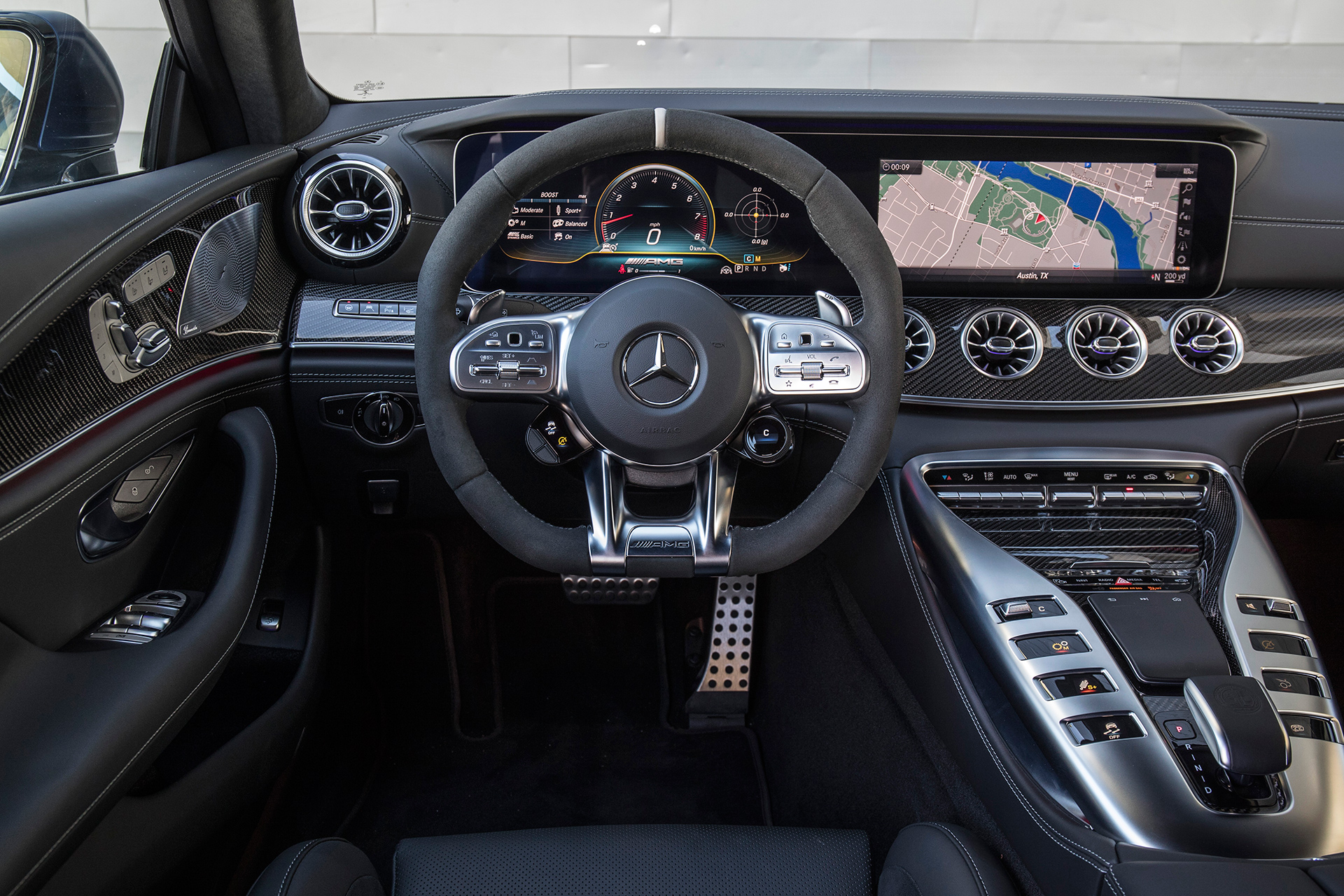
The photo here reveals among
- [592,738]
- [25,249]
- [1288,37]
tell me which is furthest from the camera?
[1288,37]

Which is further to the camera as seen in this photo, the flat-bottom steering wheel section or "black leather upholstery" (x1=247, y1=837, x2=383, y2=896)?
the flat-bottom steering wheel section

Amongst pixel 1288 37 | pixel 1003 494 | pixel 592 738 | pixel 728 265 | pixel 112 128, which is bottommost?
pixel 592 738

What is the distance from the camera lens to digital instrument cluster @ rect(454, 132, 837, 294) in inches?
62.3

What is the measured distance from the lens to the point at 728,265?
1637 mm

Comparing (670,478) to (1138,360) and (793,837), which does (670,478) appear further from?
(1138,360)

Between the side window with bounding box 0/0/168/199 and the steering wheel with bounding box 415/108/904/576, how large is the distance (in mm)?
664

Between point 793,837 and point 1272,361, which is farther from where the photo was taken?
point 1272,361

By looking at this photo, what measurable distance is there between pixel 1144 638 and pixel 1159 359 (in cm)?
60

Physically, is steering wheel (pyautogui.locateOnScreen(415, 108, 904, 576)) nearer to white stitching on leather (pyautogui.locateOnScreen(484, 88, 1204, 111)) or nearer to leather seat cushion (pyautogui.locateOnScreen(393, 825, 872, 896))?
leather seat cushion (pyautogui.locateOnScreen(393, 825, 872, 896))

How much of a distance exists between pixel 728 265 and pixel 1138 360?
0.80 m

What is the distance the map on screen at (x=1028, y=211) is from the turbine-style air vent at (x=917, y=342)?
0.41ft

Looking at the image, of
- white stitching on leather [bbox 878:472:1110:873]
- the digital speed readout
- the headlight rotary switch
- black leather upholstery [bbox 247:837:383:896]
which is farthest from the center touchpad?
the headlight rotary switch

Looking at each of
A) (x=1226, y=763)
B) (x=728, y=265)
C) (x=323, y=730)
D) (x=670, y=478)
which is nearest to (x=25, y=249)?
(x=670, y=478)

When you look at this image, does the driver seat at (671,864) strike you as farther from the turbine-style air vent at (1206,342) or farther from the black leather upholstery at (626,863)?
the turbine-style air vent at (1206,342)
